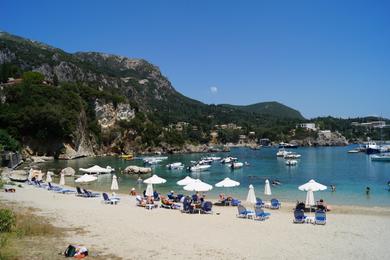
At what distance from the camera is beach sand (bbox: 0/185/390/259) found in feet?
45.4

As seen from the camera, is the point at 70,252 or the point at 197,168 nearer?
the point at 70,252

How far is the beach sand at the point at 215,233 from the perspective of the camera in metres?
13.8

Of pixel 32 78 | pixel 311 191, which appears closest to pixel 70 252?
pixel 311 191

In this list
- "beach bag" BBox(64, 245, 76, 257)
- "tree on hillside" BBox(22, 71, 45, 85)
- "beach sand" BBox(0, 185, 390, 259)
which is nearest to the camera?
"beach bag" BBox(64, 245, 76, 257)

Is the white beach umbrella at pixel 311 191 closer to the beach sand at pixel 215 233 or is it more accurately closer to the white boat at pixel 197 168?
the beach sand at pixel 215 233

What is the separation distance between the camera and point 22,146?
9344 centimetres

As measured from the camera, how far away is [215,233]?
57.1ft

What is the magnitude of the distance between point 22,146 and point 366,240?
91.4 metres

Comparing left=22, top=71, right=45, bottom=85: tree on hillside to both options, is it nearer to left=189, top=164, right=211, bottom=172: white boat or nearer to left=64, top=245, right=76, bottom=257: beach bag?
left=189, top=164, right=211, bottom=172: white boat

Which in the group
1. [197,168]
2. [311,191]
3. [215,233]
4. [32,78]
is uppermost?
[32,78]

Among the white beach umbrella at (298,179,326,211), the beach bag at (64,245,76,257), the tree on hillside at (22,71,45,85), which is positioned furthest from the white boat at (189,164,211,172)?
the tree on hillside at (22,71,45,85)

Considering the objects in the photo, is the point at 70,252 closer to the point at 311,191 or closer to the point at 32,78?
the point at 311,191

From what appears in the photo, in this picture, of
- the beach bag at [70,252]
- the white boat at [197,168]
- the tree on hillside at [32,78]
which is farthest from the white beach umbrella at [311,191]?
the tree on hillside at [32,78]

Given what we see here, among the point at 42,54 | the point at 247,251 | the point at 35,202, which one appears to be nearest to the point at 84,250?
the point at 247,251
